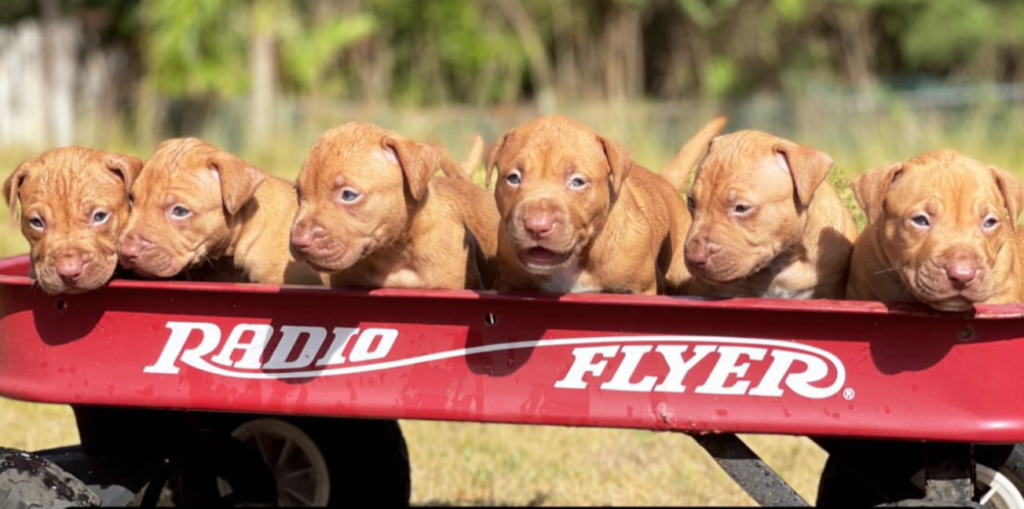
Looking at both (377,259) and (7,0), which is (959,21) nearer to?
(7,0)

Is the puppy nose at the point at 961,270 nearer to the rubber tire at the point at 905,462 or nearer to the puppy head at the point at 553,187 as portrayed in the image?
the rubber tire at the point at 905,462

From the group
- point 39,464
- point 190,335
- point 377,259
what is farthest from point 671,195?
point 39,464

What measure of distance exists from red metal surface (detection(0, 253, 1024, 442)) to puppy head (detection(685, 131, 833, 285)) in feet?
1.51

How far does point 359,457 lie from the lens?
17.1 ft

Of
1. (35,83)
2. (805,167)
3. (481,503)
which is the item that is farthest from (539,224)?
(35,83)

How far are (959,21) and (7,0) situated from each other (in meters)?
15.3

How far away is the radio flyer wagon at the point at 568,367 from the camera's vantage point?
3535 mm

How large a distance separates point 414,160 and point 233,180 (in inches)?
24.7

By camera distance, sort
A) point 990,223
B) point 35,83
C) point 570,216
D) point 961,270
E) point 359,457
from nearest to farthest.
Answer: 1. point 961,270
2. point 990,223
3. point 570,216
4. point 359,457
5. point 35,83

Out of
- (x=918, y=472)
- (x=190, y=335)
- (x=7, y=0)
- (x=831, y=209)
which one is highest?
(x=831, y=209)

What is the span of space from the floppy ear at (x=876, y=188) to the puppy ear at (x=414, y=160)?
1.29 meters

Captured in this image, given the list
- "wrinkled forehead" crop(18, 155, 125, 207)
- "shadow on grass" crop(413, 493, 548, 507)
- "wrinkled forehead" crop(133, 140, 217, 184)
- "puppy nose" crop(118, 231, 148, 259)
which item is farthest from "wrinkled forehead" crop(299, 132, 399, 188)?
"shadow on grass" crop(413, 493, 548, 507)

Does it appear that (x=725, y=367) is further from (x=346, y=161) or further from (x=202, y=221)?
(x=202, y=221)

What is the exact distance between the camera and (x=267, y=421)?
17.0ft
